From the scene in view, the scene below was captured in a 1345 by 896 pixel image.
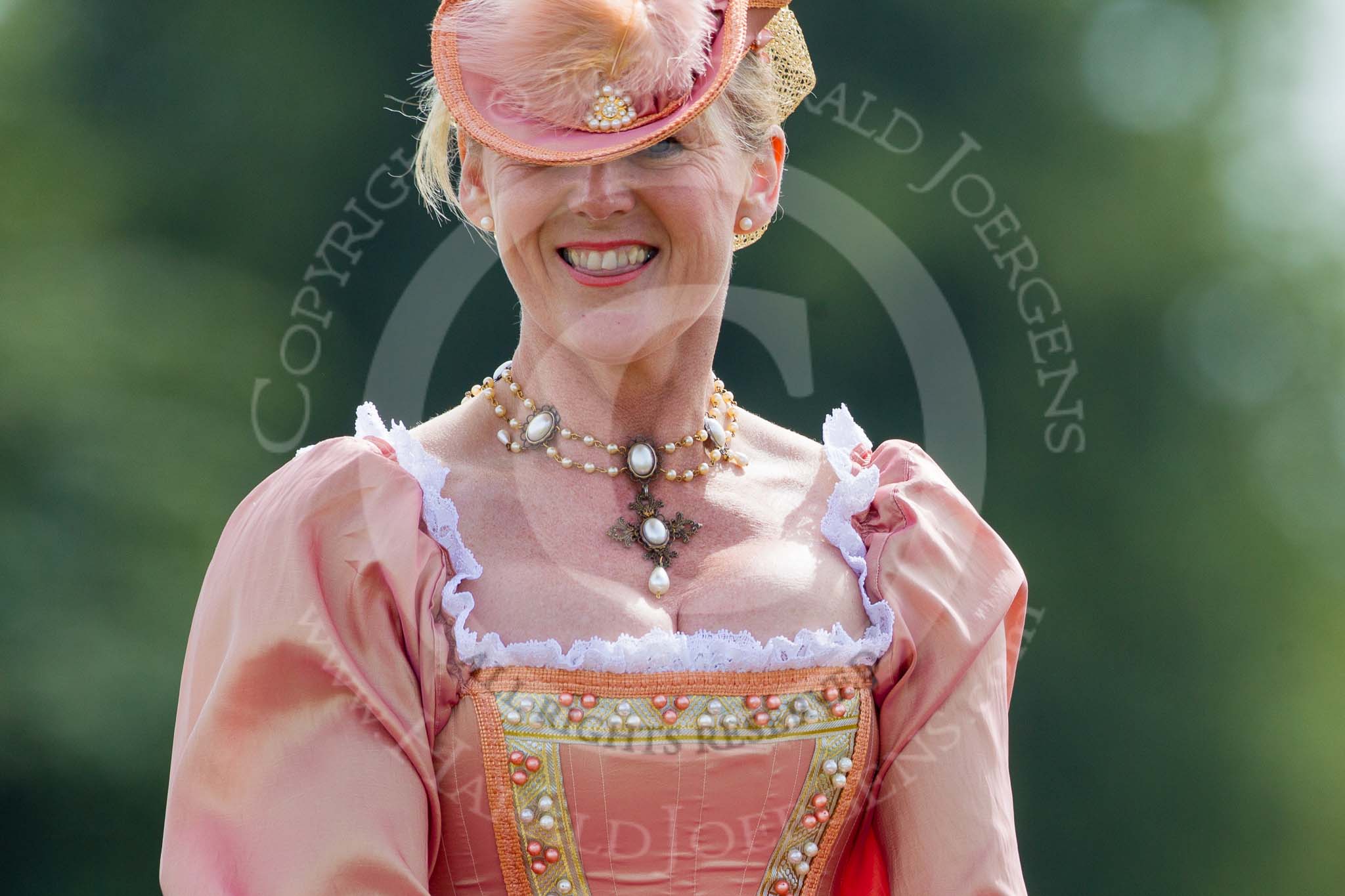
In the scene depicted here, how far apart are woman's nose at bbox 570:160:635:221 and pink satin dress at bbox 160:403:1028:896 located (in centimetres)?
32

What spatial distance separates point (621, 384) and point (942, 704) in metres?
0.51

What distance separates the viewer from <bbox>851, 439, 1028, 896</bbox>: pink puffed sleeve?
1828mm

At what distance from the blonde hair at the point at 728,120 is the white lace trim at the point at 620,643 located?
1.03 ft

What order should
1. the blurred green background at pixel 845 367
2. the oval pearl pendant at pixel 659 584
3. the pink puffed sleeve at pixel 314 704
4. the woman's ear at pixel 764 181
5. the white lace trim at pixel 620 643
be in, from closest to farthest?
the pink puffed sleeve at pixel 314 704
the white lace trim at pixel 620 643
the oval pearl pendant at pixel 659 584
the woman's ear at pixel 764 181
the blurred green background at pixel 845 367

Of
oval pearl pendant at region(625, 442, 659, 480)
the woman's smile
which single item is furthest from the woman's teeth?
oval pearl pendant at region(625, 442, 659, 480)

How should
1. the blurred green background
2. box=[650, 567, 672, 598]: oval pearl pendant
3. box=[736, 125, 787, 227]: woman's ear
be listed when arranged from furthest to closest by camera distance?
the blurred green background, box=[736, 125, 787, 227]: woman's ear, box=[650, 567, 672, 598]: oval pearl pendant

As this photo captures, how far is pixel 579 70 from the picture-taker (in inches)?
69.5

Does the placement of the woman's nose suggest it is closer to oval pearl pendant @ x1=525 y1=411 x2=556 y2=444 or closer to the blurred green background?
oval pearl pendant @ x1=525 y1=411 x2=556 y2=444

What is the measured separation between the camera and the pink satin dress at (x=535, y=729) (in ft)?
5.33

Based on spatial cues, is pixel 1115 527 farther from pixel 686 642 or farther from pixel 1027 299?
pixel 686 642

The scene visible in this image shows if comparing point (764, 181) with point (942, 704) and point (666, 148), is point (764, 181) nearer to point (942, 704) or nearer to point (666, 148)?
point (666, 148)

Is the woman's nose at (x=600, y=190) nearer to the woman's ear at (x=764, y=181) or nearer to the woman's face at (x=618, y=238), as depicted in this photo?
the woman's face at (x=618, y=238)

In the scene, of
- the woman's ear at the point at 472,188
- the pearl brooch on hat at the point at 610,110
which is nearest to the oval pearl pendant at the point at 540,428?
the woman's ear at the point at 472,188

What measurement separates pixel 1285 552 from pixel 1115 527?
53cm
